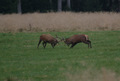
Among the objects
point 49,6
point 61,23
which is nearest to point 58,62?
point 61,23

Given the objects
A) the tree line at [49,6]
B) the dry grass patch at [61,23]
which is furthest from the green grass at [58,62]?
the tree line at [49,6]

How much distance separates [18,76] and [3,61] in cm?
288

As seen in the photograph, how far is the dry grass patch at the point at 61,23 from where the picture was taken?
23.9 meters

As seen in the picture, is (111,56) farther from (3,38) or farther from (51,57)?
(3,38)

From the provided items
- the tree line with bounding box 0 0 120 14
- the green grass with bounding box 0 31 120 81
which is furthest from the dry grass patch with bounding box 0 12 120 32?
the tree line with bounding box 0 0 120 14

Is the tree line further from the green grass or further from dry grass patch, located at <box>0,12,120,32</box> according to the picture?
the green grass

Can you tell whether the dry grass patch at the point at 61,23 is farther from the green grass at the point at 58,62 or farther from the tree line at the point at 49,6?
the tree line at the point at 49,6

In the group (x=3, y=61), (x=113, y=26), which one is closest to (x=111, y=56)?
(x=3, y=61)

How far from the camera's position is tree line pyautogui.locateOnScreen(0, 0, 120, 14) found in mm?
42812

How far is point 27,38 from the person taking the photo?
66.8 ft

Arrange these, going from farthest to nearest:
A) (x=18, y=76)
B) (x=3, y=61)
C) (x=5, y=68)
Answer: (x=3, y=61), (x=5, y=68), (x=18, y=76)

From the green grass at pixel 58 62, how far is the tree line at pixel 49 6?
2241 cm

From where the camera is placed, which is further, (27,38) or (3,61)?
(27,38)

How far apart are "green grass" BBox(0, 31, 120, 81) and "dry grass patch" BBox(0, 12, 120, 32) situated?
182 inches
